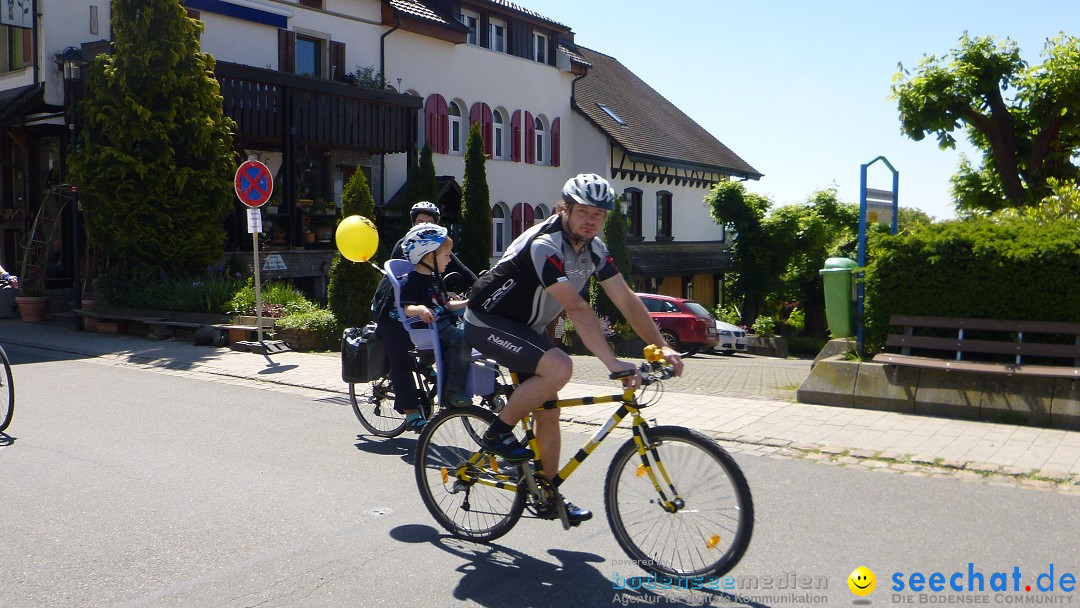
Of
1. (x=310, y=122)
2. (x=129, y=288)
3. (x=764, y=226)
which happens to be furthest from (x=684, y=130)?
(x=129, y=288)

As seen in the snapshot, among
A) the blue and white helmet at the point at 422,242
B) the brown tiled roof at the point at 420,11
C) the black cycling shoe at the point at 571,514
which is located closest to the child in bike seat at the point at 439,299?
the blue and white helmet at the point at 422,242

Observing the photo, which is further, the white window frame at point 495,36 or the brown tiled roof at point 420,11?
the white window frame at point 495,36

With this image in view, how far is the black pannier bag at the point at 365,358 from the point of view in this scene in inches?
304

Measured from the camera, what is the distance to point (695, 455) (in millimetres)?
4309

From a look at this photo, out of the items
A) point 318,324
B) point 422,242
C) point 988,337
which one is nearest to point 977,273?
point 988,337

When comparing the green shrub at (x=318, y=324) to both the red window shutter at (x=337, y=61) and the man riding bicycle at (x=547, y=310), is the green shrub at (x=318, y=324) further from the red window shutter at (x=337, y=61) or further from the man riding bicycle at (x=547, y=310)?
the red window shutter at (x=337, y=61)

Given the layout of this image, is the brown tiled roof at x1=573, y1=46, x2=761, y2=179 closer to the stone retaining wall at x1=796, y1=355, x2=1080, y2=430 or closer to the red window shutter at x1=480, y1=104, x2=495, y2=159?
the red window shutter at x1=480, y1=104, x2=495, y2=159

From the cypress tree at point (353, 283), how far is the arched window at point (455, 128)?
13.9 m

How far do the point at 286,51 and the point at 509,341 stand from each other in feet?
68.2

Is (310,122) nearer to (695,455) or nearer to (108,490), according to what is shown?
(108,490)

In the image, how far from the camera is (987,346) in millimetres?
9008

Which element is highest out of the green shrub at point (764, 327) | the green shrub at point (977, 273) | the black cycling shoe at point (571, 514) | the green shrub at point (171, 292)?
the green shrub at point (977, 273)

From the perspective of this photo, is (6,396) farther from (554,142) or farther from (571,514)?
(554,142)

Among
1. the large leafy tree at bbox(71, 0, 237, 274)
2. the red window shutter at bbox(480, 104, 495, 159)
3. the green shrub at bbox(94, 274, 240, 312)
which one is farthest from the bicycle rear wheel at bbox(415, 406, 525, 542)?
the red window shutter at bbox(480, 104, 495, 159)
